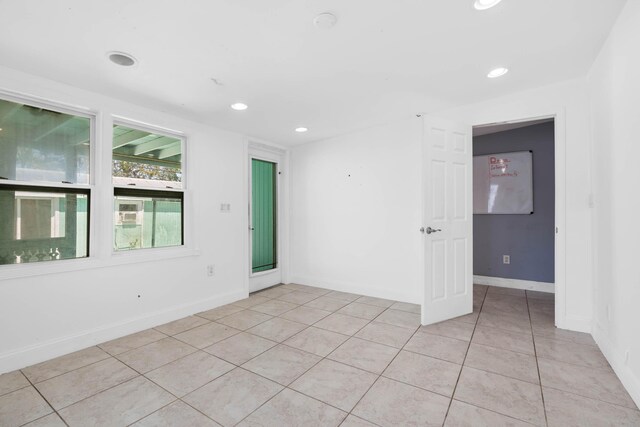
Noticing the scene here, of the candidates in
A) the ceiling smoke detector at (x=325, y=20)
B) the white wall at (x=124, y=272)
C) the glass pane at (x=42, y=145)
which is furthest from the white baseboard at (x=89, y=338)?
the ceiling smoke detector at (x=325, y=20)

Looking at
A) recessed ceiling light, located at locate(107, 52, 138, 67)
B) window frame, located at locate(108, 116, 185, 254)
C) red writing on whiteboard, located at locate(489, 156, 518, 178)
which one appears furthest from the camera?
red writing on whiteboard, located at locate(489, 156, 518, 178)

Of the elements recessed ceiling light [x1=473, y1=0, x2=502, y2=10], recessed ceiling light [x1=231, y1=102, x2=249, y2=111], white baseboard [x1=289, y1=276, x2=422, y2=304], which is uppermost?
recessed ceiling light [x1=473, y1=0, x2=502, y2=10]

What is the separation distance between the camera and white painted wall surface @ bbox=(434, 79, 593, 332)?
2672 millimetres

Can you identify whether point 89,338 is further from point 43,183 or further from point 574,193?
point 574,193

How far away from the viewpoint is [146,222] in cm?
322

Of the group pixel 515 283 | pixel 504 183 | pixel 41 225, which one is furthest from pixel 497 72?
pixel 41 225

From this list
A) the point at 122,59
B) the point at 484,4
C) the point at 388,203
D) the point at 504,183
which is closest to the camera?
the point at 484,4

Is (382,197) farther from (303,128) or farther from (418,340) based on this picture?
(418,340)

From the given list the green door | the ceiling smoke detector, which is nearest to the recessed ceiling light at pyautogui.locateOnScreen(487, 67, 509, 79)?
the ceiling smoke detector

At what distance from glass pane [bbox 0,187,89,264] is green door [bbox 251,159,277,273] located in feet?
7.17

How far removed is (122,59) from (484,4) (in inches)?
97.8

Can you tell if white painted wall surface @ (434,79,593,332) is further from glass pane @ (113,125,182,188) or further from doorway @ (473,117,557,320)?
glass pane @ (113,125,182,188)

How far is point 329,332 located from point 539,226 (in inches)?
138

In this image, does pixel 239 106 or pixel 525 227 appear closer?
pixel 239 106
